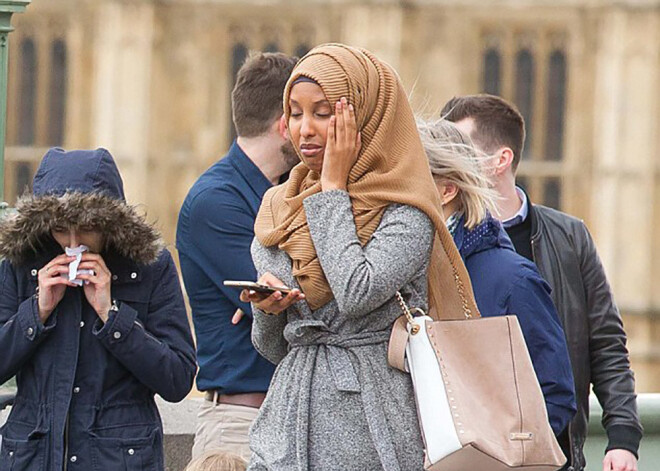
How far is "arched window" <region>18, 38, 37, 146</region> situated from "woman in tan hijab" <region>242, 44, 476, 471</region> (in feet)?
81.8

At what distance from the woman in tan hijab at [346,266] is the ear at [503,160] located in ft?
3.37

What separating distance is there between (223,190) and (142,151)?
23.5 m

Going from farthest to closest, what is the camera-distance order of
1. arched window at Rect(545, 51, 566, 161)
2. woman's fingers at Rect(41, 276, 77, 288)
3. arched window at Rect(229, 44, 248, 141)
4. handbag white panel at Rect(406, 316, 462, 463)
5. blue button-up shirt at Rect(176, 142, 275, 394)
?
1. arched window at Rect(545, 51, 566, 161)
2. arched window at Rect(229, 44, 248, 141)
3. blue button-up shirt at Rect(176, 142, 275, 394)
4. woman's fingers at Rect(41, 276, 77, 288)
5. handbag white panel at Rect(406, 316, 462, 463)

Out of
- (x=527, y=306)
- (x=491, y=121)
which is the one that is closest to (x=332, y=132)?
(x=527, y=306)

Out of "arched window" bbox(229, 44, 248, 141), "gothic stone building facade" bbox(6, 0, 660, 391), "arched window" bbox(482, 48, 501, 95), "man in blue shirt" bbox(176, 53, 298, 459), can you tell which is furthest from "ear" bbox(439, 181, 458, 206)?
"arched window" bbox(482, 48, 501, 95)

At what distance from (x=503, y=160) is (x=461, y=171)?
0.75 metres

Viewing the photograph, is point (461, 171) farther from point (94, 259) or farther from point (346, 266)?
point (94, 259)

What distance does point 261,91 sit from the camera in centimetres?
492

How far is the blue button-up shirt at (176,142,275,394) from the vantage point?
4.73 meters

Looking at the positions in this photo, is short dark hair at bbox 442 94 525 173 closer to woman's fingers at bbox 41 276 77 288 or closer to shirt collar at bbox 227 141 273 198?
shirt collar at bbox 227 141 273 198

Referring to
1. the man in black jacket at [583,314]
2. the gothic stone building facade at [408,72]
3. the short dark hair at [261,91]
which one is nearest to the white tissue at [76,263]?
the short dark hair at [261,91]

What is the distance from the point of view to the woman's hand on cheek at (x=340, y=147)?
3.83m

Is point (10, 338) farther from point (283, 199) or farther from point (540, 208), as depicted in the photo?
point (540, 208)

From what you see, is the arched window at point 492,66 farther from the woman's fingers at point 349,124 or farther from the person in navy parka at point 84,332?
the woman's fingers at point 349,124
